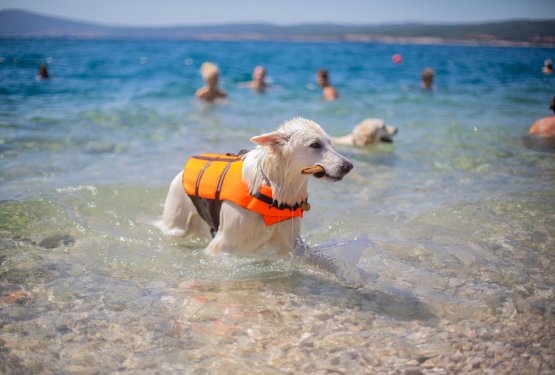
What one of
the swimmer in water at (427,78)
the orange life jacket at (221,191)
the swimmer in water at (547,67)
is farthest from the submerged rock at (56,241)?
the swimmer in water at (547,67)

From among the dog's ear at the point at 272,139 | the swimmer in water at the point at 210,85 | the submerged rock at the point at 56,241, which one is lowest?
the submerged rock at the point at 56,241

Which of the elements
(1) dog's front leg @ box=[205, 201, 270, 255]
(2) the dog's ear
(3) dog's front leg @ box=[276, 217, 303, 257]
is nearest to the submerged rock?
(1) dog's front leg @ box=[205, 201, 270, 255]

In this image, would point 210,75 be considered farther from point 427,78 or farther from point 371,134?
point 427,78

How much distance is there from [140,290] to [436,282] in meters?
3.09

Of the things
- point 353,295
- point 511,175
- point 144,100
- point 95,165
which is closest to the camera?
point 353,295

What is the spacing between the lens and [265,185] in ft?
14.9

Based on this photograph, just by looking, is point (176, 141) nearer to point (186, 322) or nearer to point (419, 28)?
point (186, 322)

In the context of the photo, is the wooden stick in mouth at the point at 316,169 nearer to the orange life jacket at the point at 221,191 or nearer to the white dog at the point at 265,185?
the white dog at the point at 265,185

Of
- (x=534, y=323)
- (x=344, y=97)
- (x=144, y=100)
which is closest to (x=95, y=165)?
(x=534, y=323)

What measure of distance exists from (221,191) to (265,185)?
20.9 inches

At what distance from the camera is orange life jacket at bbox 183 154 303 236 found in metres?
4.55

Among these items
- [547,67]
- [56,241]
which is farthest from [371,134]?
[547,67]

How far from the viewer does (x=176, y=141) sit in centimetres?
1150

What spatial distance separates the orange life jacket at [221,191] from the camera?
4.55 m
